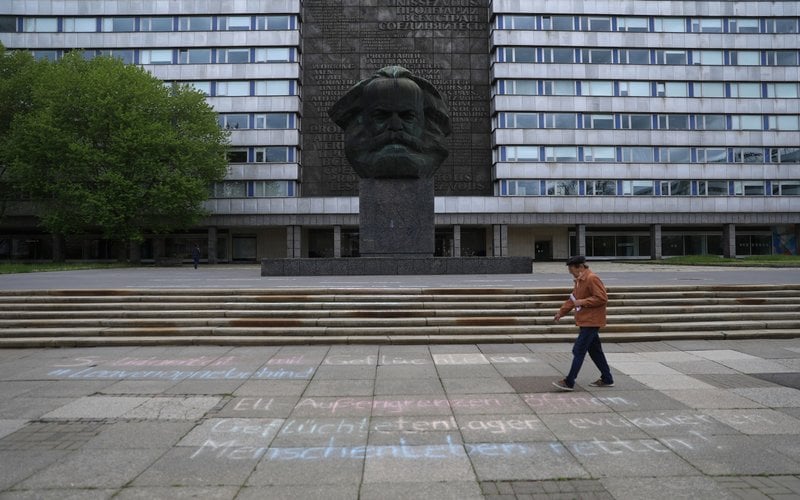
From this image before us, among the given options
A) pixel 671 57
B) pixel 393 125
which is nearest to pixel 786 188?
pixel 671 57

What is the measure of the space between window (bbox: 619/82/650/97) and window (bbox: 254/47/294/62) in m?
30.7

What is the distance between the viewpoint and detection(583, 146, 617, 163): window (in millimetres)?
45469

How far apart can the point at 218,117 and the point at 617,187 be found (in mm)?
37151

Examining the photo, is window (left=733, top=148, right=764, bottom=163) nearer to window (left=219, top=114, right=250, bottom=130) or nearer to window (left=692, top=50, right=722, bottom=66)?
window (left=692, top=50, right=722, bottom=66)

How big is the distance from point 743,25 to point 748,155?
478 inches

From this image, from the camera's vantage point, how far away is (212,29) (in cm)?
4522

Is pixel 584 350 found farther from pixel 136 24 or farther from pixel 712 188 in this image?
pixel 136 24

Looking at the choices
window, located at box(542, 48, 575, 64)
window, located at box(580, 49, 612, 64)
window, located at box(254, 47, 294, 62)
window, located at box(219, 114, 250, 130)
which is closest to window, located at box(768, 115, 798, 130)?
window, located at box(580, 49, 612, 64)

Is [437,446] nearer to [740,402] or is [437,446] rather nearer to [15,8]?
[740,402]

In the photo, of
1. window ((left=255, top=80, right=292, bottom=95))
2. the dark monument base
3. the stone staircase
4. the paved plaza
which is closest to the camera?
the paved plaza

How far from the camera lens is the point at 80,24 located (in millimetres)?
45000

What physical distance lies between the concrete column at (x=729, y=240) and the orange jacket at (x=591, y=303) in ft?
158

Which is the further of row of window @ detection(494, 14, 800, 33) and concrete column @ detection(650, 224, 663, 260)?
row of window @ detection(494, 14, 800, 33)

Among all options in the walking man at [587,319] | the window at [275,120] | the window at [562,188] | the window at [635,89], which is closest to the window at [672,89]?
the window at [635,89]
